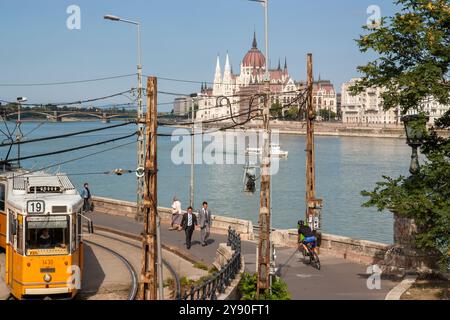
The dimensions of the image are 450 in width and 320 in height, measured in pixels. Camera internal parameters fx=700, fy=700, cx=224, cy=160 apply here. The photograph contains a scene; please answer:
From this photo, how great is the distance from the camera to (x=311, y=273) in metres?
19.1

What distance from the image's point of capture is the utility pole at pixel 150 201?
14.0 metres

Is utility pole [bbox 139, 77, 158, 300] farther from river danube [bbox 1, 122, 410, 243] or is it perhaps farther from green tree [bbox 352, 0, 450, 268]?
river danube [bbox 1, 122, 410, 243]

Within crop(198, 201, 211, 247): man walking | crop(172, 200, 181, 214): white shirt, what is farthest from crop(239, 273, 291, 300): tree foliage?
crop(172, 200, 181, 214): white shirt

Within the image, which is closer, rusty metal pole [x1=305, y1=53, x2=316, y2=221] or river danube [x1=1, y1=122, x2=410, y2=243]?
rusty metal pole [x1=305, y1=53, x2=316, y2=221]

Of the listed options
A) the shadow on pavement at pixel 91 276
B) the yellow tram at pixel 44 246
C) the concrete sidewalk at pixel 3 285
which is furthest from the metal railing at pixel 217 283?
the concrete sidewalk at pixel 3 285

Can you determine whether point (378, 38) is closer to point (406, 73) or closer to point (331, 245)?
point (406, 73)

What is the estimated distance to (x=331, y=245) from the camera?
877 inches

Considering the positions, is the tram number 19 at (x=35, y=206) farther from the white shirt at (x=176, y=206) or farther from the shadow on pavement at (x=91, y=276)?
the white shirt at (x=176, y=206)

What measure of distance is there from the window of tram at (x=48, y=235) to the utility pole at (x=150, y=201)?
3222 millimetres

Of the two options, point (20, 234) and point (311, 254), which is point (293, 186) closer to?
point (311, 254)

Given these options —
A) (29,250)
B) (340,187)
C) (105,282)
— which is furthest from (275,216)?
(29,250)

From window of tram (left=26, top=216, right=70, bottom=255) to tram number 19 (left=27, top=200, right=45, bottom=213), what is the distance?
0.19 metres

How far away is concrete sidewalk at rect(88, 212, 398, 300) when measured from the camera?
16500mm
